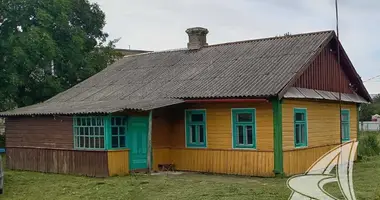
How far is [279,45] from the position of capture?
19.4 metres

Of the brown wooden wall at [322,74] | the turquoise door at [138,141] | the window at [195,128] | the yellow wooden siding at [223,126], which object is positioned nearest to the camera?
the yellow wooden siding at [223,126]

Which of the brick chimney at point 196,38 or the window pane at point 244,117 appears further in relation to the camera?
the brick chimney at point 196,38

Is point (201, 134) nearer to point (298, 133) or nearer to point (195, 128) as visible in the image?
point (195, 128)

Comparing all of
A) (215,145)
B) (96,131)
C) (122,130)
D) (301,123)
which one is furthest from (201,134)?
(96,131)

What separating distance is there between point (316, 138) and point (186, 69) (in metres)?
5.43

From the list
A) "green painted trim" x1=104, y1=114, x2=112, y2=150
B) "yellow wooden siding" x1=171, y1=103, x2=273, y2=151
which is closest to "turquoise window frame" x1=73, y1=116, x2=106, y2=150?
"green painted trim" x1=104, y1=114, x2=112, y2=150

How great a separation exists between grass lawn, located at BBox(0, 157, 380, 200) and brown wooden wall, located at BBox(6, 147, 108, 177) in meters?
0.46

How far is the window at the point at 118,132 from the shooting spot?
16750 mm

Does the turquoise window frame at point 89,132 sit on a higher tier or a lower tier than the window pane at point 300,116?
lower

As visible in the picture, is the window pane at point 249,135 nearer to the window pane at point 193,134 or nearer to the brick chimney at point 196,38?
the window pane at point 193,134

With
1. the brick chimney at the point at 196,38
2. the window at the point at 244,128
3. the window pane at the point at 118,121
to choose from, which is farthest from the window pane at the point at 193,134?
the brick chimney at the point at 196,38

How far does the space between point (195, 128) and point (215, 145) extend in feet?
3.28

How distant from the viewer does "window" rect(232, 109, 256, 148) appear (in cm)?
1655

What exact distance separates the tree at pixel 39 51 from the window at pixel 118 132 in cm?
966
